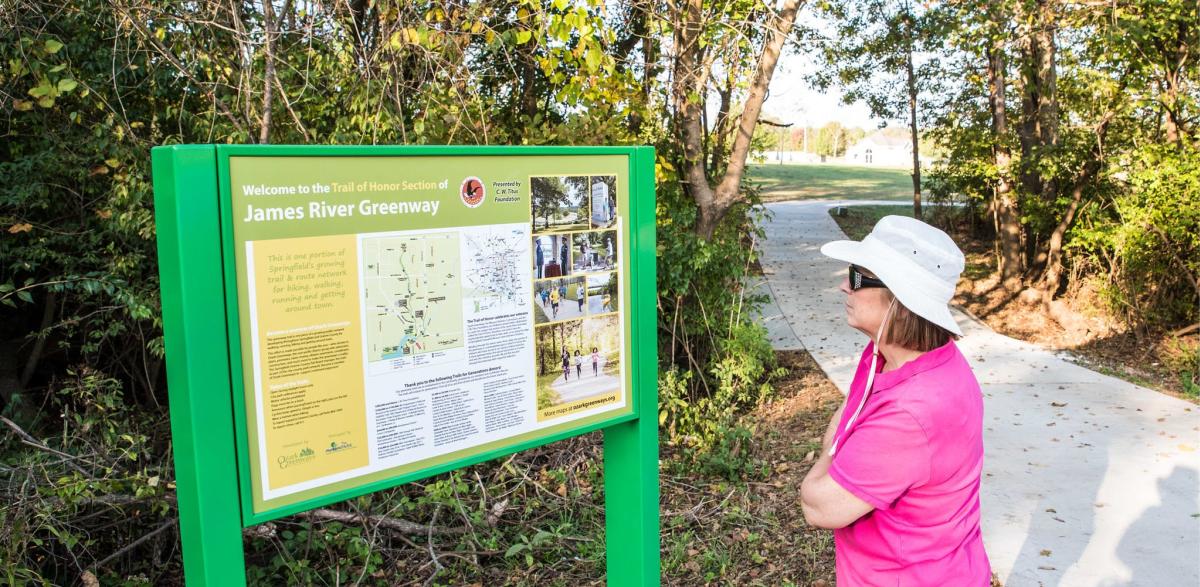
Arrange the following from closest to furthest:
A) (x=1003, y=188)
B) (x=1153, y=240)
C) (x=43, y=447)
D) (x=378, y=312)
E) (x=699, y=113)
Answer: (x=378, y=312) → (x=43, y=447) → (x=699, y=113) → (x=1153, y=240) → (x=1003, y=188)

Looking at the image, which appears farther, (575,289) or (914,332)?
(575,289)

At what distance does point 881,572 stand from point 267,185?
1781mm

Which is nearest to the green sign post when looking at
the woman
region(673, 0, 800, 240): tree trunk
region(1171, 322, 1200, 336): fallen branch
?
the woman

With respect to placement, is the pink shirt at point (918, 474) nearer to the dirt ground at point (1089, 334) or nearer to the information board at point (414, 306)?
the information board at point (414, 306)

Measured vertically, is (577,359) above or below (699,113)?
below

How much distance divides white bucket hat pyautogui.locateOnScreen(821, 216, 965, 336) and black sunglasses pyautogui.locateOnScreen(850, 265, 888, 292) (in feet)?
0.09

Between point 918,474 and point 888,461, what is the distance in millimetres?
81

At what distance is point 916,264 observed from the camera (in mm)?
2309

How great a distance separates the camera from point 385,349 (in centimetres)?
243

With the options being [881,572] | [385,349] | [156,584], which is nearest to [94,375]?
[156,584]

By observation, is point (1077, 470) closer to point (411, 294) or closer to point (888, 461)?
point (888, 461)

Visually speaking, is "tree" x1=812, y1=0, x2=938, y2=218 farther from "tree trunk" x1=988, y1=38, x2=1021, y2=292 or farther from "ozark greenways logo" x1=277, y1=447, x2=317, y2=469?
"ozark greenways logo" x1=277, y1=447, x2=317, y2=469

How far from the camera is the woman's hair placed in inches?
90.3

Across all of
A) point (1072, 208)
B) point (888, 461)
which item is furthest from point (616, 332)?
point (1072, 208)
